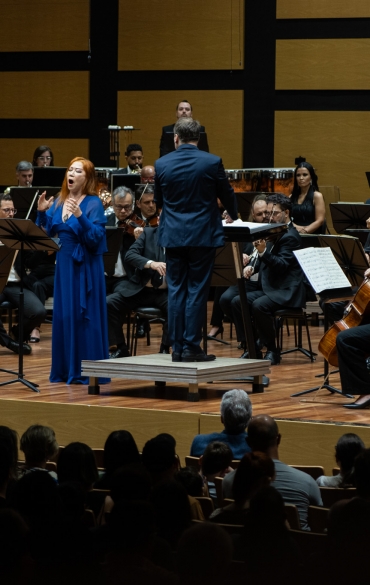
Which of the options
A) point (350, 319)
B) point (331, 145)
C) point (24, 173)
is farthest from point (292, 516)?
point (331, 145)

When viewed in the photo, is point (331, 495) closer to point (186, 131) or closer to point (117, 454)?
point (117, 454)

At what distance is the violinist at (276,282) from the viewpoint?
6.63m

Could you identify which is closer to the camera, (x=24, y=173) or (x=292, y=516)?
(x=292, y=516)

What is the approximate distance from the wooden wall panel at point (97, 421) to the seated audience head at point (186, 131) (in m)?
1.41

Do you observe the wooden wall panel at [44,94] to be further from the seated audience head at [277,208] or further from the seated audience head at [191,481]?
the seated audience head at [191,481]

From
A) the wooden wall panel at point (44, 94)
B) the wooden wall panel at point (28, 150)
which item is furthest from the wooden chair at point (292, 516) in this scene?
the wooden wall panel at point (44, 94)

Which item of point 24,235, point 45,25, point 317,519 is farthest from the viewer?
point 45,25

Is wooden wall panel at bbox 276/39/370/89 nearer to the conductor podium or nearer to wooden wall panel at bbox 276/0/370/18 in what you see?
wooden wall panel at bbox 276/0/370/18

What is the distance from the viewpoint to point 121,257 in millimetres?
7043

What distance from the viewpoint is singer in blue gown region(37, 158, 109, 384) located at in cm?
573

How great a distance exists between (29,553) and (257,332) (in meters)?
4.82

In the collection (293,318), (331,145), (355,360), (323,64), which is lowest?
(355,360)

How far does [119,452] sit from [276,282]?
3472 mm

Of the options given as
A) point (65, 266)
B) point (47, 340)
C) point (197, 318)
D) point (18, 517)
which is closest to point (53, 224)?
point (65, 266)
